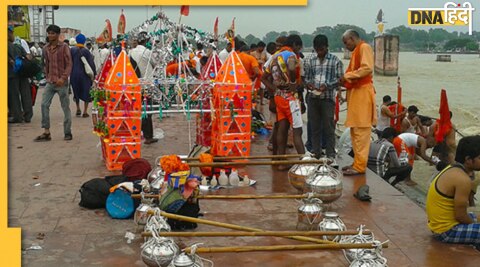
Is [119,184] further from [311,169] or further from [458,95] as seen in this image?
[458,95]

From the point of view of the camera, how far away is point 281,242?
13.8 ft

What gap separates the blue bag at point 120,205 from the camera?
474 centimetres

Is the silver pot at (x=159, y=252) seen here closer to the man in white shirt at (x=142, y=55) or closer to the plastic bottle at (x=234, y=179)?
the plastic bottle at (x=234, y=179)

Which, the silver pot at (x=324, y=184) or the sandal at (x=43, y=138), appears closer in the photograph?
the silver pot at (x=324, y=184)

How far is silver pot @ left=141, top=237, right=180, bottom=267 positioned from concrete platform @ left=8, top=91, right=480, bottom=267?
47 centimetres

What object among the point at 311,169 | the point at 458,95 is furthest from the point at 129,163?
the point at 458,95

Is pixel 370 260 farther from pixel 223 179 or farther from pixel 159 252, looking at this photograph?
pixel 223 179

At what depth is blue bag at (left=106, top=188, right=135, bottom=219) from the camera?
187 inches

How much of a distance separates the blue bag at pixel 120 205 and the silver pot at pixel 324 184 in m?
1.48

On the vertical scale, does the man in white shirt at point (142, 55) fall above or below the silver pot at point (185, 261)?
above

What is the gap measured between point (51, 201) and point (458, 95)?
28477 mm

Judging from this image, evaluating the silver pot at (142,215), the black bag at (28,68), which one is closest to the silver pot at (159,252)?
the silver pot at (142,215)

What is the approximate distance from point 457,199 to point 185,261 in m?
2.03

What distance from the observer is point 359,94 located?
20.2 ft
